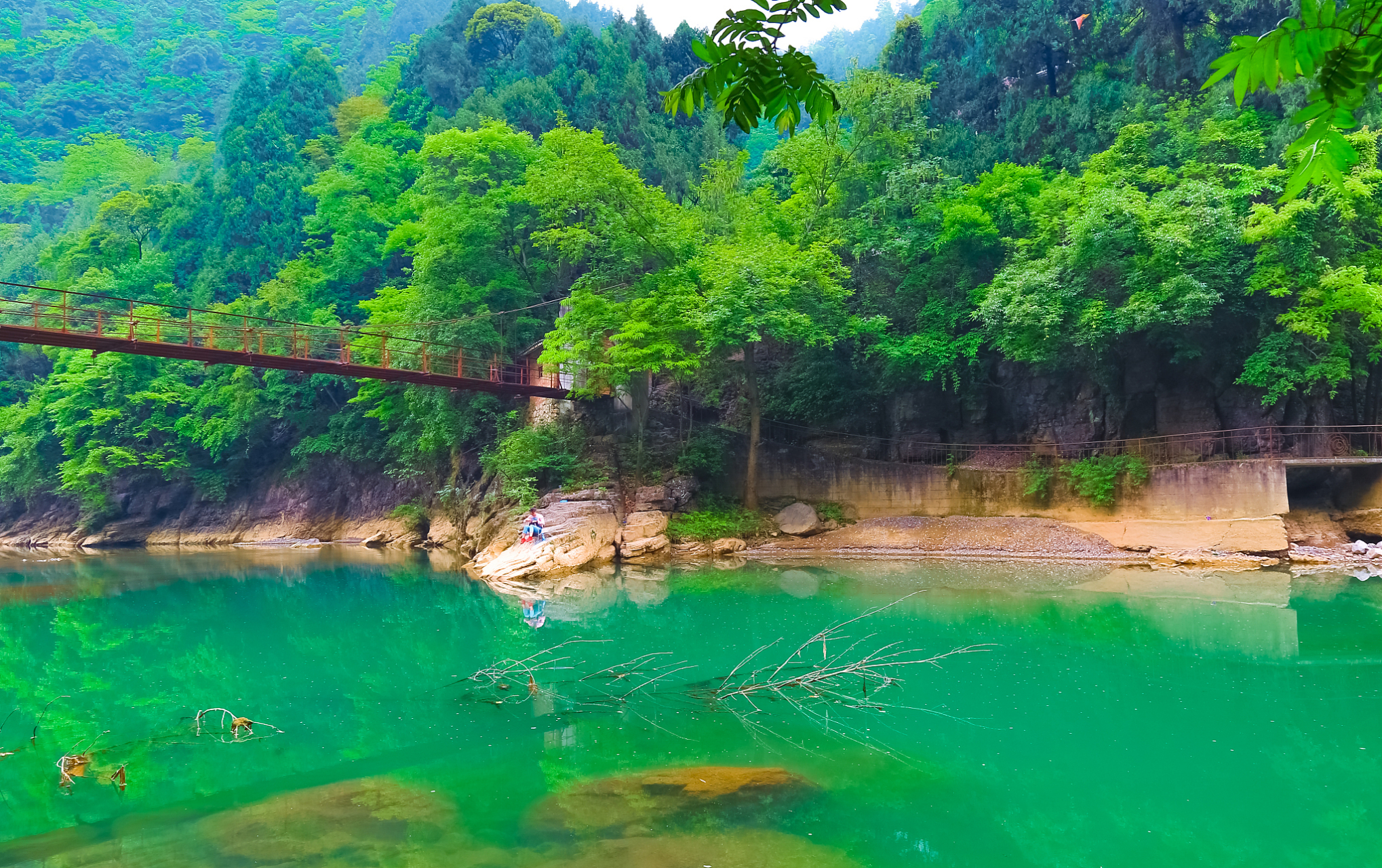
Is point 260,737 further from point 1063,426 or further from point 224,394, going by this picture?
point 224,394

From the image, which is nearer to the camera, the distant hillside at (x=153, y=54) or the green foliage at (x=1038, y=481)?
the green foliage at (x=1038, y=481)

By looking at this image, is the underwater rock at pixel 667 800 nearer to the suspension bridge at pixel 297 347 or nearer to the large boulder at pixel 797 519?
the suspension bridge at pixel 297 347

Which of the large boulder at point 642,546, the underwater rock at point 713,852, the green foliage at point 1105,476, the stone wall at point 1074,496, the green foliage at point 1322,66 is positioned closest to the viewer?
the green foliage at point 1322,66

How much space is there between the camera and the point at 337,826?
5.50m

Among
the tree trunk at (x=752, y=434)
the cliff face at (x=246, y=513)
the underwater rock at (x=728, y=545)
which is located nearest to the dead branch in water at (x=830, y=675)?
the underwater rock at (x=728, y=545)

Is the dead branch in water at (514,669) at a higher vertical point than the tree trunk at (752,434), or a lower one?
lower

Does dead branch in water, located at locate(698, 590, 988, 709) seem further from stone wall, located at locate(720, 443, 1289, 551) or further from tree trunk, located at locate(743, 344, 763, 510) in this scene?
tree trunk, located at locate(743, 344, 763, 510)

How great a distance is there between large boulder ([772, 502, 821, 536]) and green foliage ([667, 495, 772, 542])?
265 millimetres

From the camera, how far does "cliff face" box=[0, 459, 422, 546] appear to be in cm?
2778

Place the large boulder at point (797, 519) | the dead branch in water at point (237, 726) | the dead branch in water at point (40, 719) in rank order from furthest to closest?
the large boulder at point (797, 519) → the dead branch in water at point (40, 719) → the dead branch in water at point (237, 726)

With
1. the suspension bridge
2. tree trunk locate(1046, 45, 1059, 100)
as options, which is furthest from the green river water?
tree trunk locate(1046, 45, 1059, 100)

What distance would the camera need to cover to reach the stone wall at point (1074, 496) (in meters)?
16.1

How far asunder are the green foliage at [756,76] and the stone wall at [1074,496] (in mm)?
16859

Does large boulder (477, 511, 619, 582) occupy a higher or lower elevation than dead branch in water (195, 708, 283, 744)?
higher
